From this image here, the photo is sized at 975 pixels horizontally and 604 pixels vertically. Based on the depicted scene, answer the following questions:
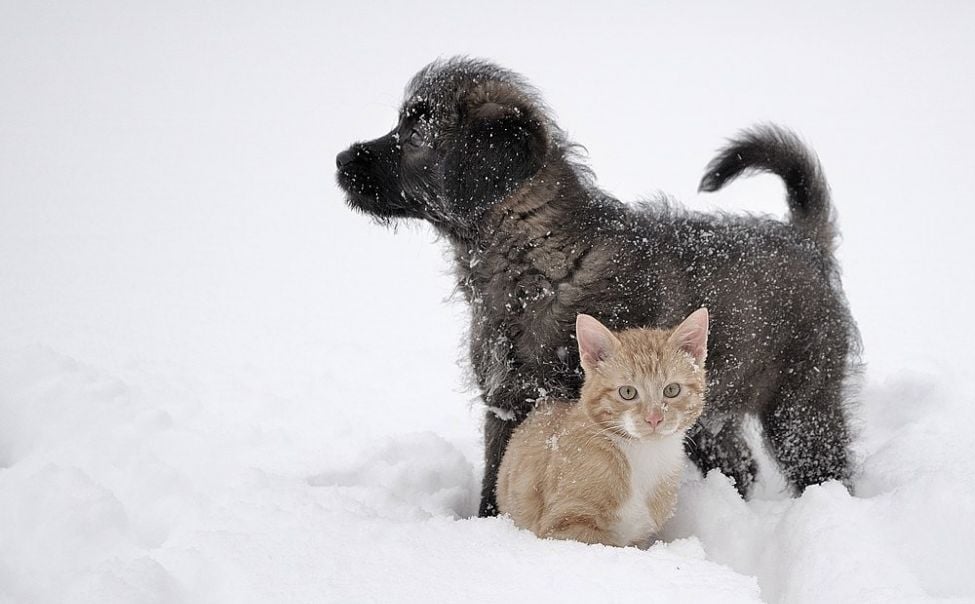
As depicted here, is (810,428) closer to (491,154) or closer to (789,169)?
(789,169)

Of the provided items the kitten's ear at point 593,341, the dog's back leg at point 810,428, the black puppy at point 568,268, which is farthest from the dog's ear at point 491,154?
the dog's back leg at point 810,428

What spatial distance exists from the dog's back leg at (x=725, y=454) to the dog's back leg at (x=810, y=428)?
1.17 feet

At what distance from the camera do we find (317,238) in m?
11.2

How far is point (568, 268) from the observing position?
3.62 metres

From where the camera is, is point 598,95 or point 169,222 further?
point 598,95

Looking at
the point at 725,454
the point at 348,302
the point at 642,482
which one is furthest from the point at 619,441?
the point at 348,302

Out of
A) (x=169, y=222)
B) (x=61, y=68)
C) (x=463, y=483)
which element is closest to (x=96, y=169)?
(x=169, y=222)

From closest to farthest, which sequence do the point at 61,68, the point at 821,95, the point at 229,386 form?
the point at 229,386 → the point at 61,68 → the point at 821,95

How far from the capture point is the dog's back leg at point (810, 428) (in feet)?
13.0

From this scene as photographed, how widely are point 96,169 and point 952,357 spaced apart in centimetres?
1073

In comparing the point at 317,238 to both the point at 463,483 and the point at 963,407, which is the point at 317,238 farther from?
the point at 963,407

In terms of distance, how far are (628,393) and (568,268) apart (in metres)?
0.70

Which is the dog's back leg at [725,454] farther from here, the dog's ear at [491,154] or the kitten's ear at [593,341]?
the dog's ear at [491,154]

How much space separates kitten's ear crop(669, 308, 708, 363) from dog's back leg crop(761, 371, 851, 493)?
957mm
